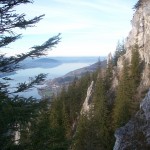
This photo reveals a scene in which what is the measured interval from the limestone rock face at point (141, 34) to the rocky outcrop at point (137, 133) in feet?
151

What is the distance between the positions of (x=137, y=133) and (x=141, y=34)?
59766 millimetres

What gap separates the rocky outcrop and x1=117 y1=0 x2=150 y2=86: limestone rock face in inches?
1814

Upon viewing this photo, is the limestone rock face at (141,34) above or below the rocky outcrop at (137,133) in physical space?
above

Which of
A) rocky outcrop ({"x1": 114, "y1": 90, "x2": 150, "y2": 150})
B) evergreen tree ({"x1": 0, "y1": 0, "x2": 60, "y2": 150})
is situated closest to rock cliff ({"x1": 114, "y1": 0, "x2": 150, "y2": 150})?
rocky outcrop ({"x1": 114, "y1": 90, "x2": 150, "y2": 150})

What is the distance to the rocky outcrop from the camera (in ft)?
80.2

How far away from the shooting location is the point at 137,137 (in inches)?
1004

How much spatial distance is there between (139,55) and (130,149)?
53.4m

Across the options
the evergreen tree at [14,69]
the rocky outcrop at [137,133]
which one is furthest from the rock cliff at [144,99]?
the evergreen tree at [14,69]

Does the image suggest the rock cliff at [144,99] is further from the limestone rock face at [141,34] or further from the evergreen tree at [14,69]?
the evergreen tree at [14,69]

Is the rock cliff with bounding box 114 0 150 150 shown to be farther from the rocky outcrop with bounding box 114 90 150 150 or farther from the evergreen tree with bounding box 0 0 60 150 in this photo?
the evergreen tree with bounding box 0 0 60 150

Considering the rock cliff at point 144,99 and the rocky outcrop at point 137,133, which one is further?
the rock cliff at point 144,99

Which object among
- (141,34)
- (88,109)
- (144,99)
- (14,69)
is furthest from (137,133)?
(141,34)

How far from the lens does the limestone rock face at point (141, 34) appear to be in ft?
251

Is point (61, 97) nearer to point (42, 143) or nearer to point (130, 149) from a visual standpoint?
point (130, 149)
